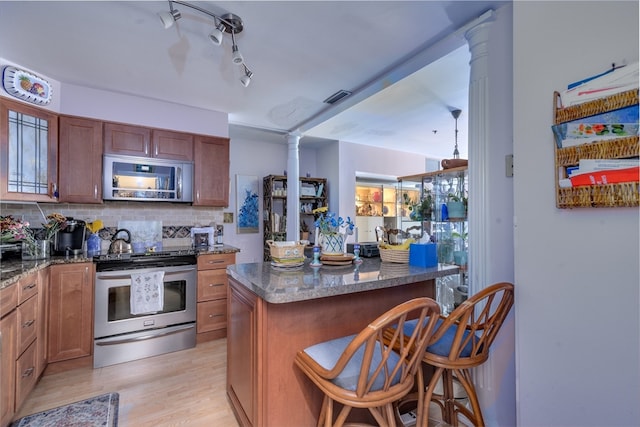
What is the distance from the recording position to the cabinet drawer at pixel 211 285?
9.55ft

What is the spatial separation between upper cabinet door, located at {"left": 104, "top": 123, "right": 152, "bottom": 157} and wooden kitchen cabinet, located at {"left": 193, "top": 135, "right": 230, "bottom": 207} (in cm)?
49

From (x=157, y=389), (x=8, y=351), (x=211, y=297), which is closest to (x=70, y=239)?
(x=8, y=351)

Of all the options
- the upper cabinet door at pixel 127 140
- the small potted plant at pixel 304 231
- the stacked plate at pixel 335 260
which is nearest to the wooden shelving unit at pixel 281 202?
the small potted plant at pixel 304 231

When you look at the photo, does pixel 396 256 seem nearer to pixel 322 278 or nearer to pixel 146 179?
pixel 322 278

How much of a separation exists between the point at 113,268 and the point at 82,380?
0.88 meters

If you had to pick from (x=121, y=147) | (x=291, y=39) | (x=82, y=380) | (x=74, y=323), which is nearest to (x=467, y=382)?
(x=291, y=39)

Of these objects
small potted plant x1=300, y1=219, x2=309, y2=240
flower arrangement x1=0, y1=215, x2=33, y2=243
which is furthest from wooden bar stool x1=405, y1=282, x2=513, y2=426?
small potted plant x1=300, y1=219, x2=309, y2=240

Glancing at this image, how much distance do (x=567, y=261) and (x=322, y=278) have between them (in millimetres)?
1027

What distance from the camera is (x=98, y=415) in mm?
1841

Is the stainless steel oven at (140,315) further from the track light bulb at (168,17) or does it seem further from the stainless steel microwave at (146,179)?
the track light bulb at (168,17)

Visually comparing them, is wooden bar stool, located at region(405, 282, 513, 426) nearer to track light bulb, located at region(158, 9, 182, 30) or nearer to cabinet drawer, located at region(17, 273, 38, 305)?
track light bulb, located at region(158, 9, 182, 30)

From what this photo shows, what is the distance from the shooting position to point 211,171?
340 centimetres

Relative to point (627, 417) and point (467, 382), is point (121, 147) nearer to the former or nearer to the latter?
point (467, 382)

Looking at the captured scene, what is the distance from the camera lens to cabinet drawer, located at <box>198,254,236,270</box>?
292 centimetres
